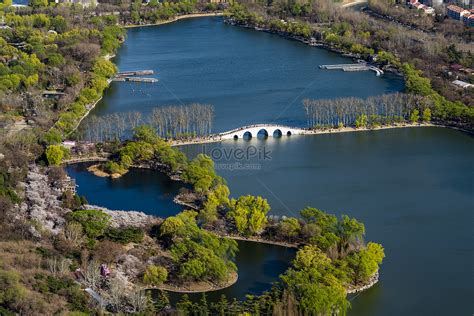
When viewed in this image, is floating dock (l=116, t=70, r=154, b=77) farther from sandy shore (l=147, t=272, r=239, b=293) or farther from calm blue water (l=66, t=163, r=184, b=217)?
sandy shore (l=147, t=272, r=239, b=293)

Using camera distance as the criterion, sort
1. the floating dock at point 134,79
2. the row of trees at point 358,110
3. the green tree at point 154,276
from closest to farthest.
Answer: the green tree at point 154,276
the row of trees at point 358,110
the floating dock at point 134,79

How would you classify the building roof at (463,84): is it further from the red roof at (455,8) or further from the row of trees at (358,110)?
the red roof at (455,8)

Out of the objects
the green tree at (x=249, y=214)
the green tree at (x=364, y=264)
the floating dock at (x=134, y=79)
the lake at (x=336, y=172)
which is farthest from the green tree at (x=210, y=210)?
the floating dock at (x=134, y=79)

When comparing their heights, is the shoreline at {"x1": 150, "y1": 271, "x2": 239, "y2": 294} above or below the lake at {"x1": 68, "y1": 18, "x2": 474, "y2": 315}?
below

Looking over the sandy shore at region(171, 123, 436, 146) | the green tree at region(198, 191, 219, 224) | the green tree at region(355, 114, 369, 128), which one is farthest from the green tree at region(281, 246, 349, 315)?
the green tree at region(355, 114, 369, 128)

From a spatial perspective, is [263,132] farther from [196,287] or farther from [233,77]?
[196,287]

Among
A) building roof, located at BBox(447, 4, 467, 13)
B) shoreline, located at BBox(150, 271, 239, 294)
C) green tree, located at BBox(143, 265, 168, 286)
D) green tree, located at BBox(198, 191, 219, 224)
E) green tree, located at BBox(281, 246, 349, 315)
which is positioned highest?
building roof, located at BBox(447, 4, 467, 13)
